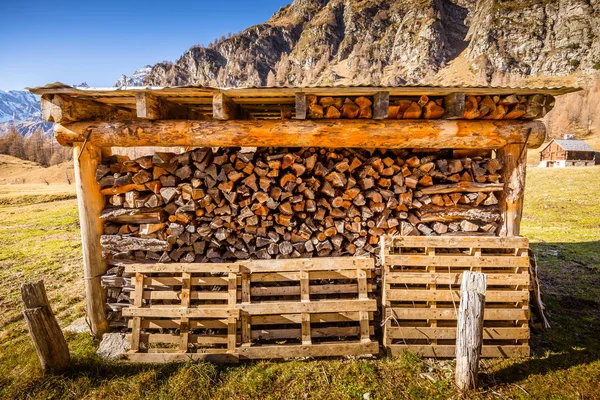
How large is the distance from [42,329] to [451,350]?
16.5 ft

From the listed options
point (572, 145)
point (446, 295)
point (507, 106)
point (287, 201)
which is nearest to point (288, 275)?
point (287, 201)

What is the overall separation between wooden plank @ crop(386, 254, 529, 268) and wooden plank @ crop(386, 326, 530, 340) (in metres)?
0.83

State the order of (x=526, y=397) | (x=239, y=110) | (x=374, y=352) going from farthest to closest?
(x=239, y=110), (x=374, y=352), (x=526, y=397)

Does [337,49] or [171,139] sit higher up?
[337,49]

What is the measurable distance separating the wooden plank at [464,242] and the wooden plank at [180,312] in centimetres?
247

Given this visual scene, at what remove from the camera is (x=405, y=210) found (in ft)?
13.7

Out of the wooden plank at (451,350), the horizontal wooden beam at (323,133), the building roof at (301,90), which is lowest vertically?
the wooden plank at (451,350)

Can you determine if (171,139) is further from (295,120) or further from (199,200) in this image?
(295,120)

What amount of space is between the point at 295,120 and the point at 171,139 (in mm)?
1817

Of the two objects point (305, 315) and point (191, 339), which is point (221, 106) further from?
point (191, 339)

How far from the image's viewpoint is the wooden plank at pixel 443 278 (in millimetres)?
3717

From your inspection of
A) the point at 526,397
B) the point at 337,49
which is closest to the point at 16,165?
the point at 526,397

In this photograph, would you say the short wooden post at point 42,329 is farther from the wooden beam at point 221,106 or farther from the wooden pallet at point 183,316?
the wooden beam at point 221,106

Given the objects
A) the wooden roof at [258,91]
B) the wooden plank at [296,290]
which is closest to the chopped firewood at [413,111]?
the wooden roof at [258,91]
